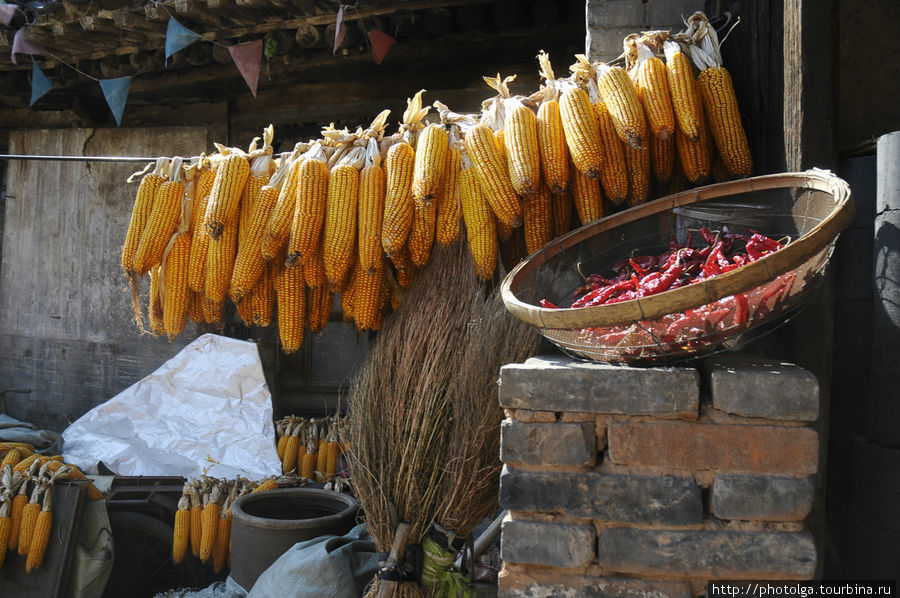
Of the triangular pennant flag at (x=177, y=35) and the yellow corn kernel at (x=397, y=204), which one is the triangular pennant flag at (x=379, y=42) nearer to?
the triangular pennant flag at (x=177, y=35)

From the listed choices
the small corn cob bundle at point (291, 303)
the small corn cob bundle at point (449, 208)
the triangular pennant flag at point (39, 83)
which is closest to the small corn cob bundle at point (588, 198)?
the small corn cob bundle at point (449, 208)

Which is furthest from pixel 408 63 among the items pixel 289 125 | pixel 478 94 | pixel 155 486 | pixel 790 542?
pixel 790 542

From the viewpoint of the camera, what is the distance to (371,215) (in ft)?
9.30

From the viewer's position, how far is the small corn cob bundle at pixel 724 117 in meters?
2.66

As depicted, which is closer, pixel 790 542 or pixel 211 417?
pixel 790 542

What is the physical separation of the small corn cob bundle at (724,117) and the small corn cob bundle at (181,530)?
3948 millimetres

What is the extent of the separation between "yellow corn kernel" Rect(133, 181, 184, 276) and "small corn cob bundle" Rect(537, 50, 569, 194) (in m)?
1.74

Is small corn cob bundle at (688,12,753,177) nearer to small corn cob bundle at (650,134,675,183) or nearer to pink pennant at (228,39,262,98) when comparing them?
small corn cob bundle at (650,134,675,183)

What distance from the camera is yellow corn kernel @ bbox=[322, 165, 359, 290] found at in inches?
112

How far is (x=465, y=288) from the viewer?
9.25 ft

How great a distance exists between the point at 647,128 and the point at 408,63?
3.47m

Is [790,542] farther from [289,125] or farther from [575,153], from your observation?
[289,125]

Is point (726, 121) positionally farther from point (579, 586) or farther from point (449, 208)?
point (579, 586)

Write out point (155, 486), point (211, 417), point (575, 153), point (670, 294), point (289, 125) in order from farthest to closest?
point (289, 125)
point (211, 417)
point (155, 486)
point (575, 153)
point (670, 294)
